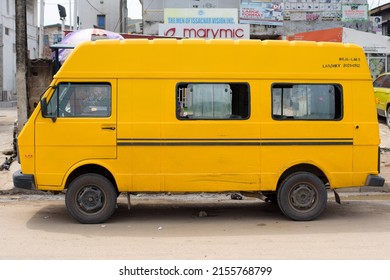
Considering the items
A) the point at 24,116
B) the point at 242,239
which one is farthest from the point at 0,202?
the point at 242,239

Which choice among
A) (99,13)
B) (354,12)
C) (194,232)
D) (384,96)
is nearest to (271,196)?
(194,232)

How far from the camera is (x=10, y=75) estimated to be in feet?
111

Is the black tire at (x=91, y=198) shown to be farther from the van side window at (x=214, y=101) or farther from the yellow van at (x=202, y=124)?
the van side window at (x=214, y=101)

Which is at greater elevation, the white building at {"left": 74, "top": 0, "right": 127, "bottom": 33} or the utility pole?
the white building at {"left": 74, "top": 0, "right": 127, "bottom": 33}

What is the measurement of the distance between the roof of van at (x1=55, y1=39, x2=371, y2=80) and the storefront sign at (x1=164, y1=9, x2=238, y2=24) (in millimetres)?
14904

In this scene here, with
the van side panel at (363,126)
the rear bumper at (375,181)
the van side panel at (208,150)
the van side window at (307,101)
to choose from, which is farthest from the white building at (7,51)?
the rear bumper at (375,181)

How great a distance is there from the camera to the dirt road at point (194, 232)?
5.98 m

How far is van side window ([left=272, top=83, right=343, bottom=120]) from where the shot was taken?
7.46 metres

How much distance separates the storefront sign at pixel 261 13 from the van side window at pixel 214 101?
21.1 meters

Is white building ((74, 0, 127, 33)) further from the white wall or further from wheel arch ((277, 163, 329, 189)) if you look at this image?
wheel arch ((277, 163, 329, 189))

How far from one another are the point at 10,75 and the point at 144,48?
2905cm

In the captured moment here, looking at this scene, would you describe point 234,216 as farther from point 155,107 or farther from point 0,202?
point 0,202

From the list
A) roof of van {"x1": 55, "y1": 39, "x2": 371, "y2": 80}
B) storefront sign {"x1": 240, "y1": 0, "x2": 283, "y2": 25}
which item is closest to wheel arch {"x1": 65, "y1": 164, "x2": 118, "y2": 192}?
roof of van {"x1": 55, "y1": 39, "x2": 371, "y2": 80}

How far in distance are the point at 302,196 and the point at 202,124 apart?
181cm
